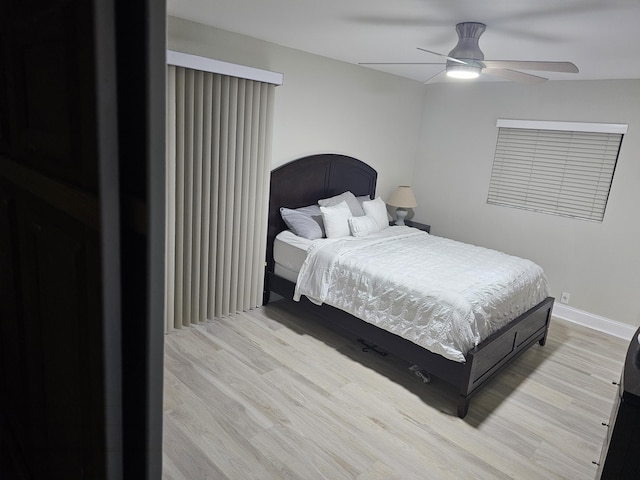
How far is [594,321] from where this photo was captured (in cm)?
423

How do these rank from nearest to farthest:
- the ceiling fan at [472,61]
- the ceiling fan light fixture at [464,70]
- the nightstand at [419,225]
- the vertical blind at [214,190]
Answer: the ceiling fan at [472,61] < the ceiling fan light fixture at [464,70] < the vertical blind at [214,190] < the nightstand at [419,225]

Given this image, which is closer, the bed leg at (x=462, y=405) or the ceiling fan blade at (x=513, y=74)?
the bed leg at (x=462, y=405)

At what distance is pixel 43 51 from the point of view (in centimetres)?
90

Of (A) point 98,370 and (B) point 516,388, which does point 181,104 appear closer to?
(A) point 98,370

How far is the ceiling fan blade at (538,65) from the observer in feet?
8.04

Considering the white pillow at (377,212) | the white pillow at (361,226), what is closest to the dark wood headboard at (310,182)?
the white pillow at (377,212)

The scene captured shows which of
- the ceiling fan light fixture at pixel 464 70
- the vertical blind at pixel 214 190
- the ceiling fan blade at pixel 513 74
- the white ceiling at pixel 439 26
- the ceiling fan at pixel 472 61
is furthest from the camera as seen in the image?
the vertical blind at pixel 214 190

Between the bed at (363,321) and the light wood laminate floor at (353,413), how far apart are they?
18 cm

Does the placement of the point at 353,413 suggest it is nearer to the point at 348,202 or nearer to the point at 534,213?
the point at 348,202

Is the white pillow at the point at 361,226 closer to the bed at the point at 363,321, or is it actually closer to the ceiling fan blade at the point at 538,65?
the bed at the point at 363,321

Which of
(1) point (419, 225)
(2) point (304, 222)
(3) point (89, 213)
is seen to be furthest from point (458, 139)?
(3) point (89, 213)

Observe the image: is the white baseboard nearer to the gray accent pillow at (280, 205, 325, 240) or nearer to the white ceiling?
the white ceiling

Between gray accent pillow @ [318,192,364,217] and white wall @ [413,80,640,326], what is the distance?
1338 millimetres

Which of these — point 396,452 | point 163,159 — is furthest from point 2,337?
point 396,452
